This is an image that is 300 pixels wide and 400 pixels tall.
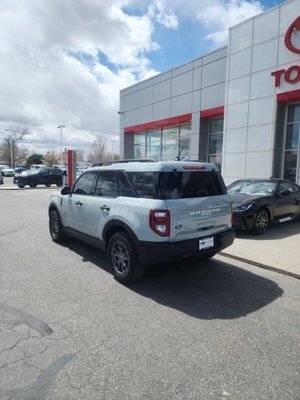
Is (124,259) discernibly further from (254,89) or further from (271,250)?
(254,89)

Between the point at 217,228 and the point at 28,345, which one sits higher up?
the point at 217,228

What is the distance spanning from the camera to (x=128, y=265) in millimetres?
4395

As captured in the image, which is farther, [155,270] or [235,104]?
[235,104]

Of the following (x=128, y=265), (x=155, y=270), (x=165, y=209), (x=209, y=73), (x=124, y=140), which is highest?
(x=209, y=73)

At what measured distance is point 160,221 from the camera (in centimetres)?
397

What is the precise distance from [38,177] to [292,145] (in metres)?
22.3

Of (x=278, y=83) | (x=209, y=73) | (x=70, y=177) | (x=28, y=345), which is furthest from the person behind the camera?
(x=70, y=177)

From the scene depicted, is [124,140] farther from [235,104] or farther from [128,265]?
[128,265]

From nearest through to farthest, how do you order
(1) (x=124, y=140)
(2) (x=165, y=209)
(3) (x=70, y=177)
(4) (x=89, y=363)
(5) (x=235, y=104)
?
(4) (x=89, y=363) < (2) (x=165, y=209) < (5) (x=235, y=104) < (3) (x=70, y=177) < (1) (x=124, y=140)

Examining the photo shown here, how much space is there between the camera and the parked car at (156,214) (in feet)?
13.2

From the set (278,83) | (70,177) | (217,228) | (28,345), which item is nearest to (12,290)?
(28,345)

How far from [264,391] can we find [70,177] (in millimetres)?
17725

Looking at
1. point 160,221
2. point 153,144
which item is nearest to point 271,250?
point 160,221

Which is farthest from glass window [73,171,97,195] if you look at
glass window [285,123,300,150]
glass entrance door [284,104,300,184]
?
glass window [285,123,300,150]
